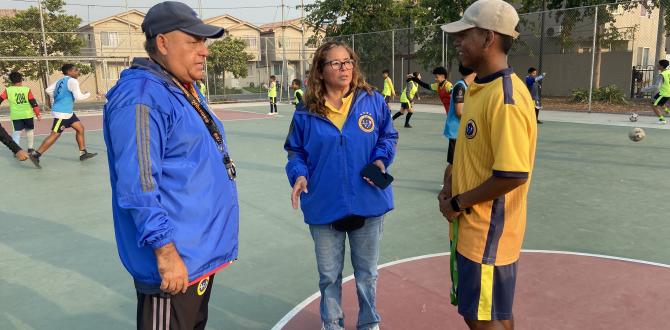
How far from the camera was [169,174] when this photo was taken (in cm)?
197

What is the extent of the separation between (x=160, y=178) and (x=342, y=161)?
1.27 m

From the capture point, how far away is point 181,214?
6.61 ft

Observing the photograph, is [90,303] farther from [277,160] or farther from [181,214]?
[277,160]

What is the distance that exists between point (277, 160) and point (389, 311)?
22.2 ft

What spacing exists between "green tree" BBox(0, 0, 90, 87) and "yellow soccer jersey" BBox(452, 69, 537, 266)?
29.2m

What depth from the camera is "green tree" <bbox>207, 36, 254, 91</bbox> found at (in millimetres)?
37050

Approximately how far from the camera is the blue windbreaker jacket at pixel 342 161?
2.98 m

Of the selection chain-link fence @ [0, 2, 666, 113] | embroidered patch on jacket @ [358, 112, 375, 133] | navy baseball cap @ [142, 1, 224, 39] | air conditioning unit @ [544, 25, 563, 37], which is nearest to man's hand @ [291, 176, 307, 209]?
embroidered patch on jacket @ [358, 112, 375, 133]

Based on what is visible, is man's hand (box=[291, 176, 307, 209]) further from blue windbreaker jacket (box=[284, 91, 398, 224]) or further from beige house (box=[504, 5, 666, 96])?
beige house (box=[504, 5, 666, 96])

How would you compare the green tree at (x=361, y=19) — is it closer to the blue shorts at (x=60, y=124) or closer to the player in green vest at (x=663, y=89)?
the player in green vest at (x=663, y=89)

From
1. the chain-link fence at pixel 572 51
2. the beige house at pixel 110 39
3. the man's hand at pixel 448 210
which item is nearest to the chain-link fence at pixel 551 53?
the chain-link fence at pixel 572 51

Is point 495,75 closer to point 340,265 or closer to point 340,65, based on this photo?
point 340,65

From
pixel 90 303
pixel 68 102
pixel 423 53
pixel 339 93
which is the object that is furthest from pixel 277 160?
pixel 423 53

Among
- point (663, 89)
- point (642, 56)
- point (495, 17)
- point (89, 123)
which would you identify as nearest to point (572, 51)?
point (642, 56)
